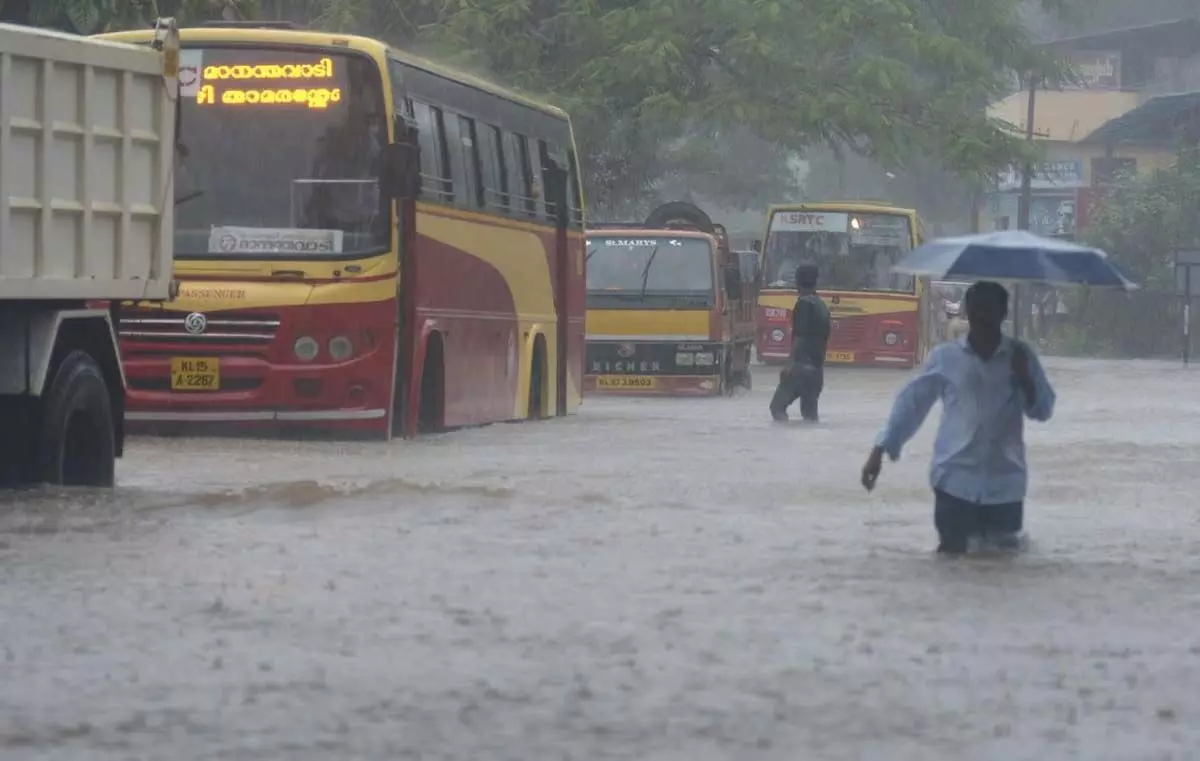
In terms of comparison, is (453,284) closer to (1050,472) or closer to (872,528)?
(1050,472)

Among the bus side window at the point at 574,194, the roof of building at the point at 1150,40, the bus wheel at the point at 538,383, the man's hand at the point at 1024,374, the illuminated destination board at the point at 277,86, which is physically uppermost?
the roof of building at the point at 1150,40

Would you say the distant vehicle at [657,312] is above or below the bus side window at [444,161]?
below

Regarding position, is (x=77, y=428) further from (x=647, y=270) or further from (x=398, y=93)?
(x=647, y=270)

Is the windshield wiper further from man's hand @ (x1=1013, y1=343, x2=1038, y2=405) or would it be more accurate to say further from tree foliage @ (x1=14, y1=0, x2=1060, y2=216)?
man's hand @ (x1=1013, y1=343, x2=1038, y2=405)

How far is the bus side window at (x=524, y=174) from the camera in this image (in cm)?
2592

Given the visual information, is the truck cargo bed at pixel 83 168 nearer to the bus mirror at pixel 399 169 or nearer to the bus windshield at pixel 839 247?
the bus mirror at pixel 399 169

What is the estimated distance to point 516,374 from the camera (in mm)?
25938

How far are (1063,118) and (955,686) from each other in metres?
82.3

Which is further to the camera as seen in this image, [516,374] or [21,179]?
[516,374]

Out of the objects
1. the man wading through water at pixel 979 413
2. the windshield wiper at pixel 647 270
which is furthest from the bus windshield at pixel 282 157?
the windshield wiper at pixel 647 270

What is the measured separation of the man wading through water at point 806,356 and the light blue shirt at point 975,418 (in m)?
14.4

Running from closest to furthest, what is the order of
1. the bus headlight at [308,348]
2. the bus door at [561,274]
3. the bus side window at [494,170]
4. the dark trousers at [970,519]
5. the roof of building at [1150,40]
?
1. the dark trousers at [970,519]
2. the bus headlight at [308,348]
3. the bus side window at [494,170]
4. the bus door at [561,274]
5. the roof of building at [1150,40]

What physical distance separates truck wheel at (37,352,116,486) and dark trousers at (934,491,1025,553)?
15.4 ft

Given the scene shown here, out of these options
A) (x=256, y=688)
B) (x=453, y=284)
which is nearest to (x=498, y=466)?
(x=453, y=284)
